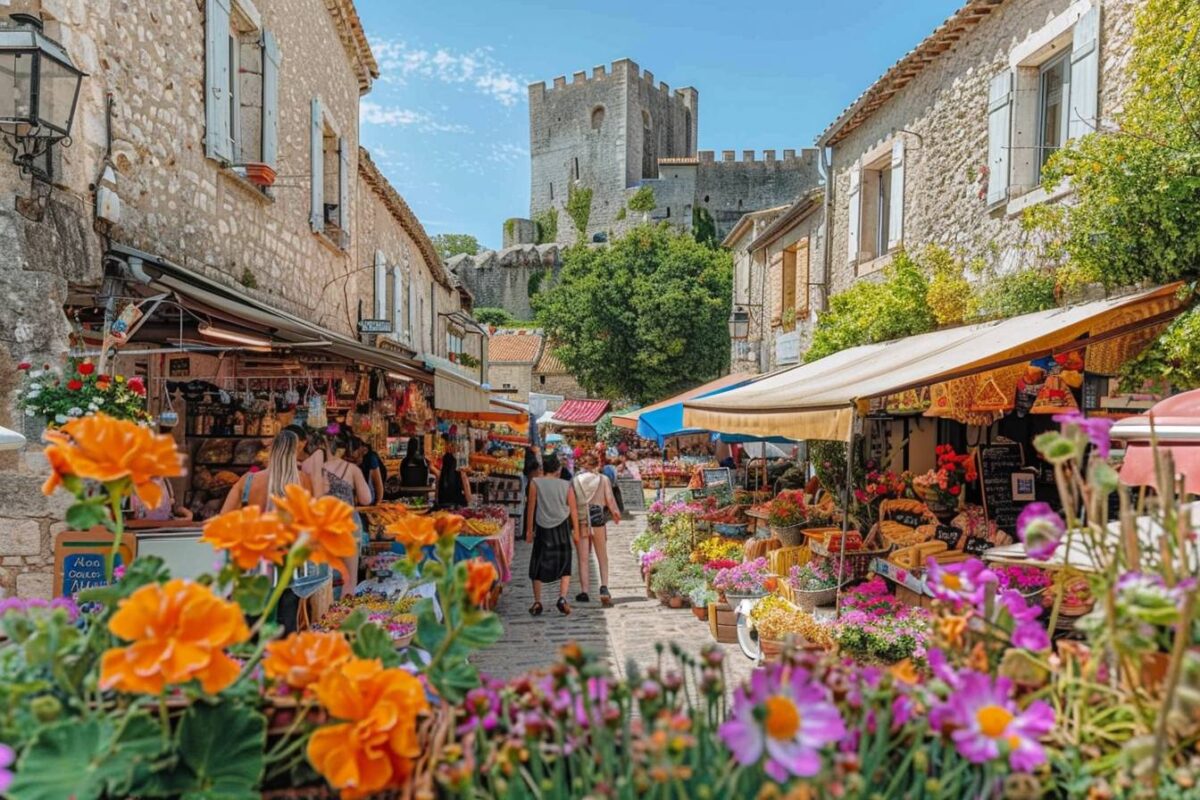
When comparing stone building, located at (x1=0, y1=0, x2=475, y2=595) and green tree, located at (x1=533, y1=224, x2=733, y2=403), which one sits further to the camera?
green tree, located at (x1=533, y1=224, x2=733, y2=403)

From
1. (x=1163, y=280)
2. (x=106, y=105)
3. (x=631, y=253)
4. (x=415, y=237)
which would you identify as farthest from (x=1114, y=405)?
(x=631, y=253)

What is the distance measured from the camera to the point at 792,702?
1160 millimetres

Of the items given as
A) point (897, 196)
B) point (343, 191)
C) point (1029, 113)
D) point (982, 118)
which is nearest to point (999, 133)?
point (1029, 113)

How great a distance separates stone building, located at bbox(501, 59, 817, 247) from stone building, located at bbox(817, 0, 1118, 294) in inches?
1399

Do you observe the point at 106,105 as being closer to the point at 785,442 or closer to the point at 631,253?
the point at 785,442

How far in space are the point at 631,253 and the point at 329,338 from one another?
90.3ft

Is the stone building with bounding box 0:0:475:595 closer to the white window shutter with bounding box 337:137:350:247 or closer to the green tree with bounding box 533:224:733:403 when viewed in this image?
the white window shutter with bounding box 337:137:350:247

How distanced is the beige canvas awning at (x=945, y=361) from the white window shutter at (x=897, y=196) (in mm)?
2823

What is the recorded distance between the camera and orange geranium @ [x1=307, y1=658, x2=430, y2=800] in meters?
1.22

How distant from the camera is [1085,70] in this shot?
5.77m

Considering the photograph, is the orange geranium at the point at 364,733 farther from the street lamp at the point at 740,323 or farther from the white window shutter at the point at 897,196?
the street lamp at the point at 740,323

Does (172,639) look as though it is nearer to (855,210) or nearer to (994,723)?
(994,723)

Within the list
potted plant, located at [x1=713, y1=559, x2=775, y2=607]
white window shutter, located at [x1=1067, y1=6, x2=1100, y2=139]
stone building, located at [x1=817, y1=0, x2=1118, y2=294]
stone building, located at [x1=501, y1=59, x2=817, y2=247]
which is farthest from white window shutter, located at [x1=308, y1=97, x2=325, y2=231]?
stone building, located at [x1=501, y1=59, x2=817, y2=247]

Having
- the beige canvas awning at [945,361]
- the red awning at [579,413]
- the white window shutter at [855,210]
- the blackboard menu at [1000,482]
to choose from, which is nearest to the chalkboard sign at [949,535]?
the blackboard menu at [1000,482]
